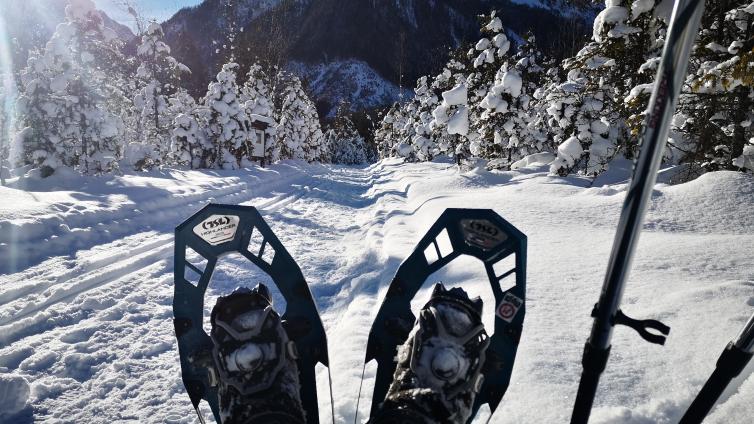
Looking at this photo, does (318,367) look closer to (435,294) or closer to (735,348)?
(435,294)

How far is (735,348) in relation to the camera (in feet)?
3.13

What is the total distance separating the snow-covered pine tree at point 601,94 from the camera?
25.1ft

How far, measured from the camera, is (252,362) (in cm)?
164

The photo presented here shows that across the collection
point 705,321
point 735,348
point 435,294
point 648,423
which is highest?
point 735,348

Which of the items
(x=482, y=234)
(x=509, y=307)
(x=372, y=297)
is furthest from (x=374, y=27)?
(x=509, y=307)

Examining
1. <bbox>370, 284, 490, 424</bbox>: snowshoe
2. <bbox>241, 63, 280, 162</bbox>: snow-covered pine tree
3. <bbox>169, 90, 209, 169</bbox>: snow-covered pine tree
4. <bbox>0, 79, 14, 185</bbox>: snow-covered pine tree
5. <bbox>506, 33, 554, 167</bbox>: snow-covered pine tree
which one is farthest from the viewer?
<bbox>241, 63, 280, 162</bbox>: snow-covered pine tree

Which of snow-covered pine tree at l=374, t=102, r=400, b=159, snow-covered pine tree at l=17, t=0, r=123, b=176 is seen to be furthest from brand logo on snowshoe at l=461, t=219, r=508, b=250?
snow-covered pine tree at l=374, t=102, r=400, b=159

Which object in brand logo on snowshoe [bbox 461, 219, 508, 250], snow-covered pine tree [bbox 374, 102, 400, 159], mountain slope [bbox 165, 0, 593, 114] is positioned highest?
mountain slope [bbox 165, 0, 593, 114]

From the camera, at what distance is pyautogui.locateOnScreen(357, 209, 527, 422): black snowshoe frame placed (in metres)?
1.79

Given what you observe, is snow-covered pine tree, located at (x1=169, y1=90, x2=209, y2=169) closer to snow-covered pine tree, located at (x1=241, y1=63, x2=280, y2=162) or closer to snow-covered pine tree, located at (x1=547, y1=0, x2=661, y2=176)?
snow-covered pine tree, located at (x1=241, y1=63, x2=280, y2=162)

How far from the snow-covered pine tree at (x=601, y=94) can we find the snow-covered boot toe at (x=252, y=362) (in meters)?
8.20

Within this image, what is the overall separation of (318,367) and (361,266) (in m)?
1.88

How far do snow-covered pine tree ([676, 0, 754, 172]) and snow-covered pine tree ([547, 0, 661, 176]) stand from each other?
985 mm

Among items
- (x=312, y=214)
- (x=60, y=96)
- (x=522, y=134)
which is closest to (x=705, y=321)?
(x=312, y=214)
